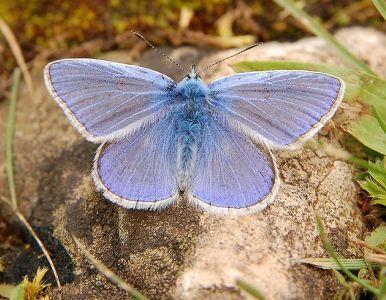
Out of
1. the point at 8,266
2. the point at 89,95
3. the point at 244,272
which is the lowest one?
the point at 8,266

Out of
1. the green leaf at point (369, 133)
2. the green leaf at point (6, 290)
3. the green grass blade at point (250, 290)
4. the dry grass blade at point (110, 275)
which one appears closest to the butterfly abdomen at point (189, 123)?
the dry grass blade at point (110, 275)

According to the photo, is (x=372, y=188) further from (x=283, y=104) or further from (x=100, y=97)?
(x=100, y=97)

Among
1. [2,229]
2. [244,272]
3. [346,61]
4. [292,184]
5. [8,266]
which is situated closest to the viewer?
[244,272]

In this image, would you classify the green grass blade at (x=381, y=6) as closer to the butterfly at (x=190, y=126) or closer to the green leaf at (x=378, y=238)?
the butterfly at (x=190, y=126)

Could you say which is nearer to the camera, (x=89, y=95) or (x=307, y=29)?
(x=89, y=95)

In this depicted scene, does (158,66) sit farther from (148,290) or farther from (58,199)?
(148,290)

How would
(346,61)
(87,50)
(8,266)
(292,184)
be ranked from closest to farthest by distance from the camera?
1. (292,184)
2. (8,266)
3. (346,61)
4. (87,50)

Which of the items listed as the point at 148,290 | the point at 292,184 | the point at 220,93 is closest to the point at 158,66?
the point at 220,93
